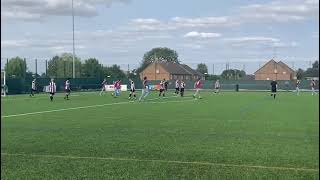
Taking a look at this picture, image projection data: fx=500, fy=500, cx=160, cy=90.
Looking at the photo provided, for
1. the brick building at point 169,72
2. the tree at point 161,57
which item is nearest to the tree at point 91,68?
the brick building at point 169,72

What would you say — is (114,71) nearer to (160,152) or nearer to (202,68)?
(202,68)

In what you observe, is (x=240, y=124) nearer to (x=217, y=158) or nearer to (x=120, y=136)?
(x=120, y=136)

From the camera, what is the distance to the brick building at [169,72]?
93375mm

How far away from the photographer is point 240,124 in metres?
17.0

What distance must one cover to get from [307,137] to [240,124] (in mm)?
4244

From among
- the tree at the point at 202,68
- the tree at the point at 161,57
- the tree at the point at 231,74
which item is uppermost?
the tree at the point at 161,57

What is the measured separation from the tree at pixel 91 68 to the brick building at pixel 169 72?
10.6 meters

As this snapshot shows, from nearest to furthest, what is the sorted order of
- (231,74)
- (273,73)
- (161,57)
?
1. (273,73)
2. (231,74)
3. (161,57)

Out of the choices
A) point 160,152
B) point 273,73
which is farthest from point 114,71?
point 160,152

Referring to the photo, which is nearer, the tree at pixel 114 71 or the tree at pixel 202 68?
the tree at pixel 114 71

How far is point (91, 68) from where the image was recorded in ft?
277

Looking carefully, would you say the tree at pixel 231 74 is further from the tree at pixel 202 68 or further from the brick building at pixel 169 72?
the brick building at pixel 169 72

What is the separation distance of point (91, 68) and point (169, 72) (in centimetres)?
1804

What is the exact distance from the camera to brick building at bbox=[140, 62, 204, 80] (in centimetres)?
9338
